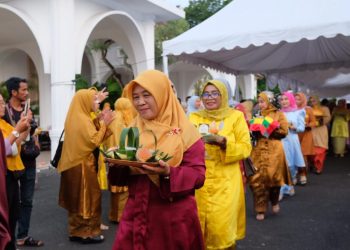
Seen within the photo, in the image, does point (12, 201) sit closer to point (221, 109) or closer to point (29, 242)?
point (29, 242)

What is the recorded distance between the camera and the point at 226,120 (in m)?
3.47

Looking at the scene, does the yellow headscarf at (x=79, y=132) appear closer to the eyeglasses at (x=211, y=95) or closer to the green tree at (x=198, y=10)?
the eyeglasses at (x=211, y=95)

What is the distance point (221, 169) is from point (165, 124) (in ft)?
4.00

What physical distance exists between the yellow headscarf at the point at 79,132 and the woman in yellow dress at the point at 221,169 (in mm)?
1247

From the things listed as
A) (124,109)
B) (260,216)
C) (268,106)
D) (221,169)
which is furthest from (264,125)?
(221,169)

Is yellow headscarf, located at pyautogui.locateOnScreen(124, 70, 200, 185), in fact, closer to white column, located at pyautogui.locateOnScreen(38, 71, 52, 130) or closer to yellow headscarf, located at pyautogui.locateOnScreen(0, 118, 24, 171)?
yellow headscarf, located at pyautogui.locateOnScreen(0, 118, 24, 171)

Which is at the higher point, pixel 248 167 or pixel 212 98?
pixel 212 98

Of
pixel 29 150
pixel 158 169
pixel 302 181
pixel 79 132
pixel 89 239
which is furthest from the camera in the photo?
pixel 302 181

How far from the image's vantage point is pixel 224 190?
10.8ft

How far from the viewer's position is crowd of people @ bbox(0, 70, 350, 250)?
226 centimetres

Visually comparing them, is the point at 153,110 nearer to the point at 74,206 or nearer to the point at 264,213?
the point at 74,206

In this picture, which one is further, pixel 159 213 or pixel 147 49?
pixel 147 49

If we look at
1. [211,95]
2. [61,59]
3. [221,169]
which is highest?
[61,59]

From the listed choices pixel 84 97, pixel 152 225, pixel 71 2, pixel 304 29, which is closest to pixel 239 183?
pixel 152 225
